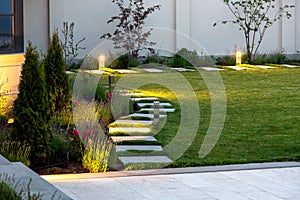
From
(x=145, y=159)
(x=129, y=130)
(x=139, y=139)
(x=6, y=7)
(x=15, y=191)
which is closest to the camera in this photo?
(x=15, y=191)

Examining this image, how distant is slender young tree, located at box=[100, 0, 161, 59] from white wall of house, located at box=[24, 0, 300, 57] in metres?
0.28

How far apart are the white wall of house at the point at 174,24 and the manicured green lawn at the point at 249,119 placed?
306 centimetres

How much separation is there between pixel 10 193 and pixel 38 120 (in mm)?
3661

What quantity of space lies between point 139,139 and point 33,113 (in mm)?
1677

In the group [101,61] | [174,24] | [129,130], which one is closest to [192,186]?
[129,130]

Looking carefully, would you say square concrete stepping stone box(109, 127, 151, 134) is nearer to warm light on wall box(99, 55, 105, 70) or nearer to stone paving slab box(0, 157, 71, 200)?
stone paving slab box(0, 157, 71, 200)

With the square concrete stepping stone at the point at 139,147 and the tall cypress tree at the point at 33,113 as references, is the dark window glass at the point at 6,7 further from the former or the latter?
the square concrete stepping stone at the point at 139,147

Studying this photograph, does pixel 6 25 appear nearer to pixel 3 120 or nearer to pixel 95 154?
pixel 3 120

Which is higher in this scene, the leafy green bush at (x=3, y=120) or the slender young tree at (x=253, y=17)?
the slender young tree at (x=253, y=17)

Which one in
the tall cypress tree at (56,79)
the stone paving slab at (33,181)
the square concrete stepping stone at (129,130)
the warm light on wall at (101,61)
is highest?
the warm light on wall at (101,61)

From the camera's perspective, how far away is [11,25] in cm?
1124

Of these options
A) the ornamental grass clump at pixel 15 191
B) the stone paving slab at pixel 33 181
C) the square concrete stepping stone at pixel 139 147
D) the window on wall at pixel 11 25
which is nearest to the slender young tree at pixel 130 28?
the window on wall at pixel 11 25

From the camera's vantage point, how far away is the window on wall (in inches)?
438

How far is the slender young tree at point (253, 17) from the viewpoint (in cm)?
1984
